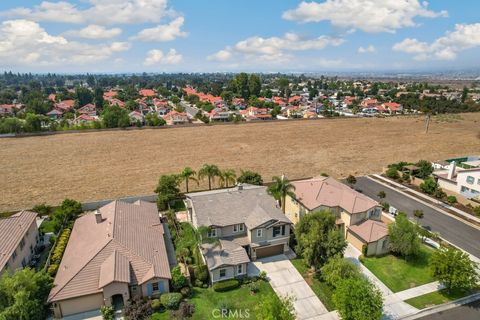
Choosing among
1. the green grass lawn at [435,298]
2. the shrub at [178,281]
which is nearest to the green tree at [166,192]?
the shrub at [178,281]

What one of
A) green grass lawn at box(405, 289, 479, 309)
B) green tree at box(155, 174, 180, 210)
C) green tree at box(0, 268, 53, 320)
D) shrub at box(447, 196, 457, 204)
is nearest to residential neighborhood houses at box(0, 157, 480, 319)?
green grass lawn at box(405, 289, 479, 309)

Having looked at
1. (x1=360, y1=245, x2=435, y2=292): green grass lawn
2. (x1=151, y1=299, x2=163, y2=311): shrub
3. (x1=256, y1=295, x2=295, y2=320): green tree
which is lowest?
(x1=360, y1=245, x2=435, y2=292): green grass lawn

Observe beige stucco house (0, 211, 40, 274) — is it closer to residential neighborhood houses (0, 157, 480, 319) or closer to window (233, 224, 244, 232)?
residential neighborhood houses (0, 157, 480, 319)

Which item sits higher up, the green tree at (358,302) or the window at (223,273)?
the green tree at (358,302)

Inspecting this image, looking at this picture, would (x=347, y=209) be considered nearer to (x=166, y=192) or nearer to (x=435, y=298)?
(x=435, y=298)

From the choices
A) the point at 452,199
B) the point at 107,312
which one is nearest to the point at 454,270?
the point at 452,199

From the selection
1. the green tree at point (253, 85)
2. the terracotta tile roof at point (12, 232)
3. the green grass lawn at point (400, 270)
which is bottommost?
the green grass lawn at point (400, 270)

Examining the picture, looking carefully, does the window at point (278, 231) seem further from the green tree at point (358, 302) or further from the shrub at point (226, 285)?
the green tree at point (358, 302)
